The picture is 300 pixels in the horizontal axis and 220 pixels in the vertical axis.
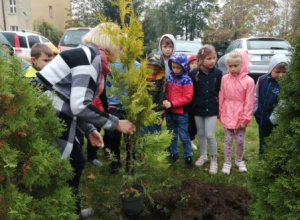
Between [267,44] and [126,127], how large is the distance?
8.04m

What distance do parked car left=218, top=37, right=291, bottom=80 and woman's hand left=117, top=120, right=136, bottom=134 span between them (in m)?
6.37

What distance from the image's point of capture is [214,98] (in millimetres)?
3951

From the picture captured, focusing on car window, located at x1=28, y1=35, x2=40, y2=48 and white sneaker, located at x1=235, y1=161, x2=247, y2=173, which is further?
car window, located at x1=28, y1=35, x2=40, y2=48

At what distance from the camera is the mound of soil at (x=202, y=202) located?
250cm

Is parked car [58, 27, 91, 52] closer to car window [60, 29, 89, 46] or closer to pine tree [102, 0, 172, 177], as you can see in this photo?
car window [60, 29, 89, 46]

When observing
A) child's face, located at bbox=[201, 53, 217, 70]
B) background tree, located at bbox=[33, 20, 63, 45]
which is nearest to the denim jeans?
child's face, located at bbox=[201, 53, 217, 70]

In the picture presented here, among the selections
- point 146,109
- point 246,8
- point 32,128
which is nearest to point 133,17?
point 146,109

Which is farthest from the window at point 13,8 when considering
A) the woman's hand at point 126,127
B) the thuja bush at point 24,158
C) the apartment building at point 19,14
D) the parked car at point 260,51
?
the thuja bush at point 24,158

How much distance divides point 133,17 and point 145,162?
136 centimetres

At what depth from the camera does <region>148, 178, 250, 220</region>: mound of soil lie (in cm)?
250

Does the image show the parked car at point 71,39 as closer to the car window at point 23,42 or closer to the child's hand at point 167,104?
the car window at point 23,42

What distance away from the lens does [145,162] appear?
2.66 m

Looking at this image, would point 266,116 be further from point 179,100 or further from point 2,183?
point 2,183

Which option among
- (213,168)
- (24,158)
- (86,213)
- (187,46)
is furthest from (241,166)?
(187,46)
